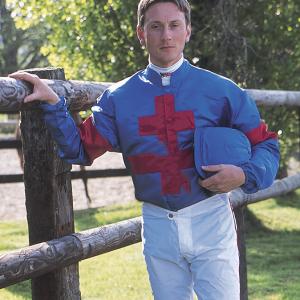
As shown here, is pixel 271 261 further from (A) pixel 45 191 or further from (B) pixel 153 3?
(B) pixel 153 3

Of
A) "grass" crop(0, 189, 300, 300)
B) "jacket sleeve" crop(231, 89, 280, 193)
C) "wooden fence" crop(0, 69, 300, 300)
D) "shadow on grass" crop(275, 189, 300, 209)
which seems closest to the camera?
"jacket sleeve" crop(231, 89, 280, 193)

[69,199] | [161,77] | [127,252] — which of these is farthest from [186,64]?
[127,252]

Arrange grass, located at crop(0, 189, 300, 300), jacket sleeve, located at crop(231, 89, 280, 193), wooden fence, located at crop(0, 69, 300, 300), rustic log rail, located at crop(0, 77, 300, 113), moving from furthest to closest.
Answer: grass, located at crop(0, 189, 300, 300) → wooden fence, located at crop(0, 69, 300, 300) → jacket sleeve, located at crop(231, 89, 280, 193) → rustic log rail, located at crop(0, 77, 300, 113)

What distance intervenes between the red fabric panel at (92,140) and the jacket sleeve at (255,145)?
0.44 meters

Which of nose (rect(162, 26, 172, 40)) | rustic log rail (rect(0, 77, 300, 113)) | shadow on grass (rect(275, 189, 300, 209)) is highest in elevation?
nose (rect(162, 26, 172, 40))

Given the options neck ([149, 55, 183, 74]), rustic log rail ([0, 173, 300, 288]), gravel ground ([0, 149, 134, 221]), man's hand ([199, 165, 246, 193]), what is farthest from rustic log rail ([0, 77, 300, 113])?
gravel ground ([0, 149, 134, 221])

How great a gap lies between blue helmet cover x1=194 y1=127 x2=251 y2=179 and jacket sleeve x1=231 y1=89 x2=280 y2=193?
0.04m

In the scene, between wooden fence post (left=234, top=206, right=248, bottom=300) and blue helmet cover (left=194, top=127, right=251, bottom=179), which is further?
wooden fence post (left=234, top=206, right=248, bottom=300)

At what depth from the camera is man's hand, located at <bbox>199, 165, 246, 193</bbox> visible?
7.74ft

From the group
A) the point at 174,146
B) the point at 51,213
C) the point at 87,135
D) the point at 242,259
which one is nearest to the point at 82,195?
the point at 242,259

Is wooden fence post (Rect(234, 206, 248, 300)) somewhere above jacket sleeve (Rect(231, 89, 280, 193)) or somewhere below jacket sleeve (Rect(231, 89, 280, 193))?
below

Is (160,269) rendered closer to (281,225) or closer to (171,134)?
(171,134)

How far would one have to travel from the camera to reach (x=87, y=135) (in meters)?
2.51

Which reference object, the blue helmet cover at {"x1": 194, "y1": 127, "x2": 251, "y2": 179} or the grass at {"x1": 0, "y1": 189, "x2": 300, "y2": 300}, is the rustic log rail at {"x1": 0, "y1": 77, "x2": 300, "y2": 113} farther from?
the grass at {"x1": 0, "y1": 189, "x2": 300, "y2": 300}
